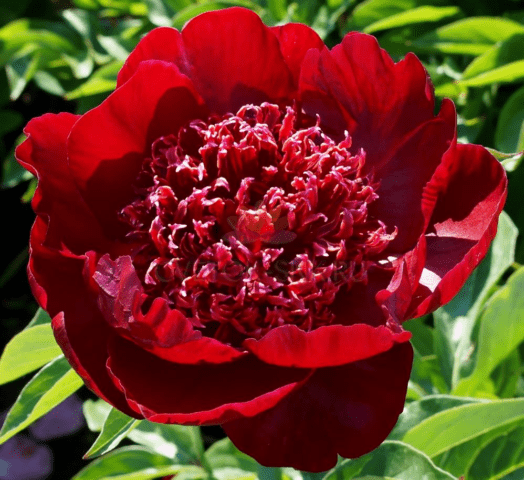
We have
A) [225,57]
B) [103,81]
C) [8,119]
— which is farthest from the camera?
[8,119]


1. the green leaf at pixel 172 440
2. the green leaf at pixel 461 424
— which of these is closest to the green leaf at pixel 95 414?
the green leaf at pixel 172 440

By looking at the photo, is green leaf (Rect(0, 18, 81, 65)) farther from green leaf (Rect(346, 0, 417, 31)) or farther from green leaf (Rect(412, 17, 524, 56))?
green leaf (Rect(412, 17, 524, 56))

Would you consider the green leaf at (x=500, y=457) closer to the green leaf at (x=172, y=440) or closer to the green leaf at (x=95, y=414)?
the green leaf at (x=172, y=440)

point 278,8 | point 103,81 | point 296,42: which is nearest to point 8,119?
point 103,81

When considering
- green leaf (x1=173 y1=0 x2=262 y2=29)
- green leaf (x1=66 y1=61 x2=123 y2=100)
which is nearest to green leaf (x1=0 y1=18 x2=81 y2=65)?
green leaf (x1=66 y1=61 x2=123 y2=100)

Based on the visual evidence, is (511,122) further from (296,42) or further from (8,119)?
(8,119)

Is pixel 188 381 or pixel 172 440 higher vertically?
pixel 188 381
